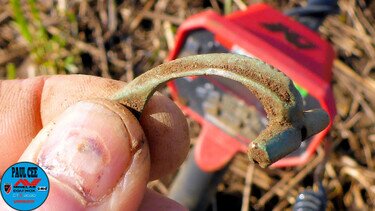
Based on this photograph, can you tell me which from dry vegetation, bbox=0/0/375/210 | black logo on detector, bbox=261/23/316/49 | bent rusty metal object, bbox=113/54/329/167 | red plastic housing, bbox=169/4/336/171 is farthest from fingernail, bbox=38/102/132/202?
dry vegetation, bbox=0/0/375/210

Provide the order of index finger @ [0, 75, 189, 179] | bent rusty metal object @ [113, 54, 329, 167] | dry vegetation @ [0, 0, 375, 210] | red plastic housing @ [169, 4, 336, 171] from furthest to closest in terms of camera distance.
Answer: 1. dry vegetation @ [0, 0, 375, 210]
2. red plastic housing @ [169, 4, 336, 171]
3. index finger @ [0, 75, 189, 179]
4. bent rusty metal object @ [113, 54, 329, 167]

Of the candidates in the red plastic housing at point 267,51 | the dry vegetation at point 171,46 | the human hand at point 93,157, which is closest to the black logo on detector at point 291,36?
the red plastic housing at point 267,51

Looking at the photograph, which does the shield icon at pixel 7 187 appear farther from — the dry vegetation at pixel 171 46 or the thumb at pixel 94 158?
the dry vegetation at pixel 171 46

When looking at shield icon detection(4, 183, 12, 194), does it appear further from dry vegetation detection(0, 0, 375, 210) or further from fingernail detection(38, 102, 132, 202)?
dry vegetation detection(0, 0, 375, 210)

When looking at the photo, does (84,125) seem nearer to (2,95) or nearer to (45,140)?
(45,140)

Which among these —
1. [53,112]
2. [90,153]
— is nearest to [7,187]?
[90,153]

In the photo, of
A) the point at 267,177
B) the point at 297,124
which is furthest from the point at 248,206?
the point at 297,124
